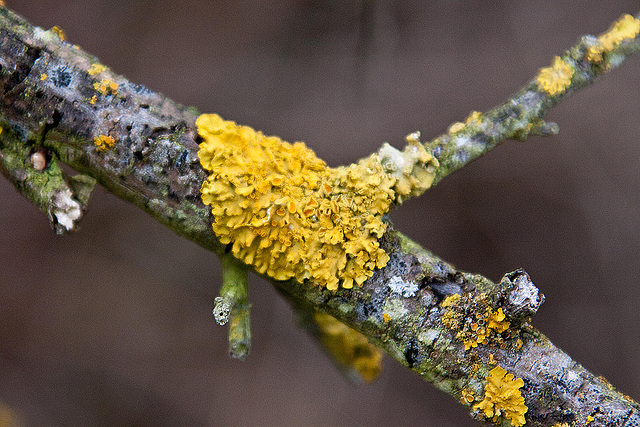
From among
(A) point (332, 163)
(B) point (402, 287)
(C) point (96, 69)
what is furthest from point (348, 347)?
(A) point (332, 163)

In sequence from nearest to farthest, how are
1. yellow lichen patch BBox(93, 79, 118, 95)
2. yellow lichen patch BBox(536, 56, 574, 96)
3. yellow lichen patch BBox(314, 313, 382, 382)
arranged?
yellow lichen patch BBox(93, 79, 118, 95), yellow lichen patch BBox(536, 56, 574, 96), yellow lichen patch BBox(314, 313, 382, 382)

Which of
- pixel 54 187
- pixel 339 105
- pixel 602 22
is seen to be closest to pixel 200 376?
pixel 339 105

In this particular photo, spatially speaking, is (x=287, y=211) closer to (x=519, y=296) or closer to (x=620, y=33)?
(x=519, y=296)

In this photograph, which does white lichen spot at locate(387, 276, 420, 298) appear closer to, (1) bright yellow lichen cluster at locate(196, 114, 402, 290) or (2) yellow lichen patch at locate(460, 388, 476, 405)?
(1) bright yellow lichen cluster at locate(196, 114, 402, 290)

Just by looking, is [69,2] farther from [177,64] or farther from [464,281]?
[464,281]

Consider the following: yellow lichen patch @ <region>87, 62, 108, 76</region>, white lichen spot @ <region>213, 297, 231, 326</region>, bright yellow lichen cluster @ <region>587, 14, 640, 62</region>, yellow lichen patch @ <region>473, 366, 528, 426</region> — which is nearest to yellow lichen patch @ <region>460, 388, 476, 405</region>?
yellow lichen patch @ <region>473, 366, 528, 426</region>
